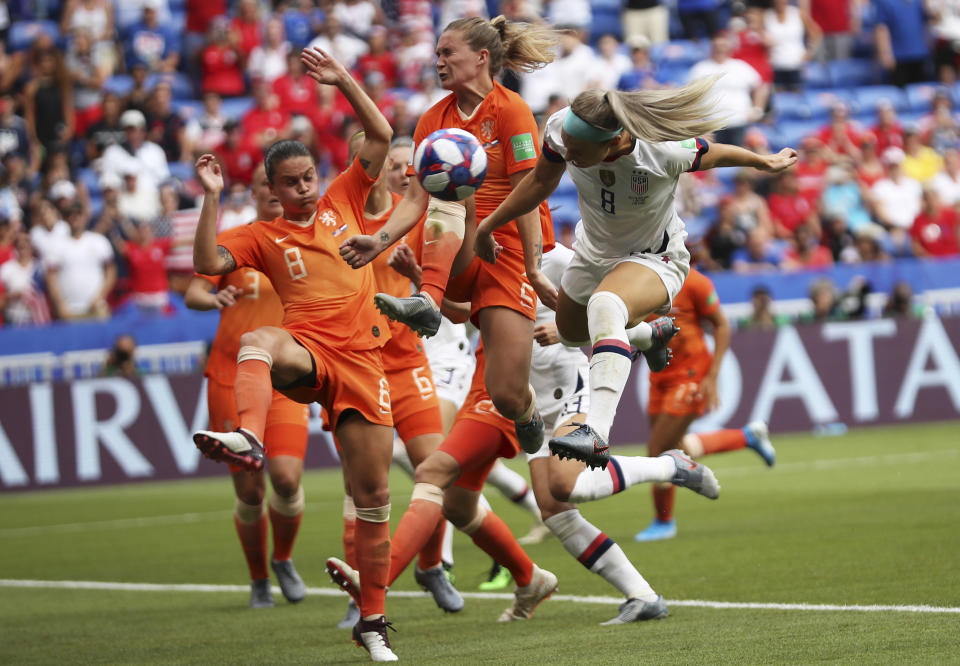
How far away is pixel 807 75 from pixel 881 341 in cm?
851

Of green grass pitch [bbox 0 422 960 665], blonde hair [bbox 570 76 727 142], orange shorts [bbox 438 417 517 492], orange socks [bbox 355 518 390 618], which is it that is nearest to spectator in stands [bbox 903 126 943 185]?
green grass pitch [bbox 0 422 960 665]

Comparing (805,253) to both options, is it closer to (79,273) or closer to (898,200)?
(898,200)

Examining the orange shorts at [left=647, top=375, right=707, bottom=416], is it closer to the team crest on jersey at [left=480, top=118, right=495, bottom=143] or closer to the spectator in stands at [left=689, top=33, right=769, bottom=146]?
the team crest on jersey at [left=480, top=118, right=495, bottom=143]

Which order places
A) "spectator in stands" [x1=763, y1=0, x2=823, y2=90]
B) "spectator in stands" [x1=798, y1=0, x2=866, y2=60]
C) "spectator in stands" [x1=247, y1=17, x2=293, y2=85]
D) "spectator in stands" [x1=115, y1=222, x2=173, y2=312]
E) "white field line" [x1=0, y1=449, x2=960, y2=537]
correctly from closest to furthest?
1. "white field line" [x1=0, y1=449, x2=960, y2=537]
2. "spectator in stands" [x1=115, y1=222, x2=173, y2=312]
3. "spectator in stands" [x1=247, y1=17, x2=293, y2=85]
4. "spectator in stands" [x1=763, y1=0, x2=823, y2=90]
5. "spectator in stands" [x1=798, y1=0, x2=866, y2=60]

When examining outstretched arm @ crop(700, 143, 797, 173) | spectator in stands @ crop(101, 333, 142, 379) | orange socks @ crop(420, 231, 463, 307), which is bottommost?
spectator in stands @ crop(101, 333, 142, 379)

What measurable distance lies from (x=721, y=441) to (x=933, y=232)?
427 inches

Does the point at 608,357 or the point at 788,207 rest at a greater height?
the point at 608,357

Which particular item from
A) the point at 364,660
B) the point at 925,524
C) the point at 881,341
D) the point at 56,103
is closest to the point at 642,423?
the point at 881,341

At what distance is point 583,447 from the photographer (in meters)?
6.19

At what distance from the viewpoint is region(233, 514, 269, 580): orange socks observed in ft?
29.6

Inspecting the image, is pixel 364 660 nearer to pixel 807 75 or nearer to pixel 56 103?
pixel 56 103

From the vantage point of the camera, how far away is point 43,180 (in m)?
18.6

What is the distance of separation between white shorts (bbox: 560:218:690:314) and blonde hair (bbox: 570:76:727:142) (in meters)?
0.70

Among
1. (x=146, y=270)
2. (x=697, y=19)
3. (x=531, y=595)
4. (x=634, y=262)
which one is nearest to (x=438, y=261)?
(x=634, y=262)
